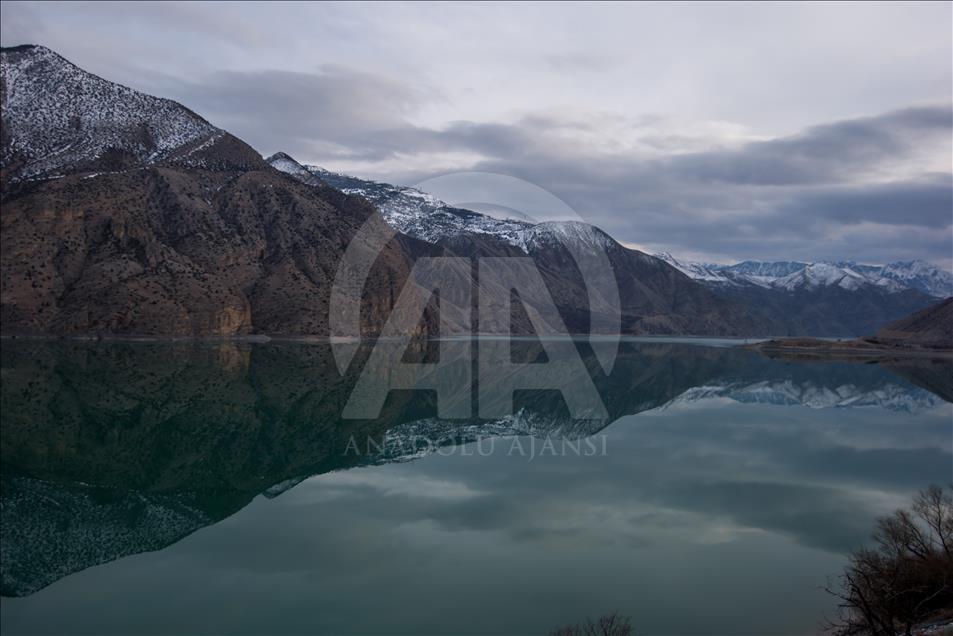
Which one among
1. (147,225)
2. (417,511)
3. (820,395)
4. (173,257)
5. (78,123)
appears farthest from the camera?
(78,123)

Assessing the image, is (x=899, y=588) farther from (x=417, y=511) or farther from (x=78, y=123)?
(x=78, y=123)

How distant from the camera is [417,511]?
83.1 feet

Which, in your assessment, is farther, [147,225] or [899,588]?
[147,225]

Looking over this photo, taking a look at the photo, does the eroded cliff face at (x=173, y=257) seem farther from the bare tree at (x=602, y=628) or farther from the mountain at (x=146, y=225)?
the bare tree at (x=602, y=628)

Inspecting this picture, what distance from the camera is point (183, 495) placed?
2634cm

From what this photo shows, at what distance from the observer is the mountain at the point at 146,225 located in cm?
10269

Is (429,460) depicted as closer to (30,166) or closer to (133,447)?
(133,447)

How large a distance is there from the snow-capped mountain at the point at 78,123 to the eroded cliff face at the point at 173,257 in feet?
23.4

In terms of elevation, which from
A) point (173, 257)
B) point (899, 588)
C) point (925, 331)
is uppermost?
point (173, 257)

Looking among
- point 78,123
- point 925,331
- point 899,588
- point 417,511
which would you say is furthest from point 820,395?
point 78,123

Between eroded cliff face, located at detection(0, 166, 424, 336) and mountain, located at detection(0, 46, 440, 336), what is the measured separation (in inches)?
9.4

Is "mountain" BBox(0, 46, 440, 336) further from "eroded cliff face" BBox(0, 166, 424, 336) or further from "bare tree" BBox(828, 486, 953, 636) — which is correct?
"bare tree" BBox(828, 486, 953, 636)

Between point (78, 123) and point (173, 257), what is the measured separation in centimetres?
4136

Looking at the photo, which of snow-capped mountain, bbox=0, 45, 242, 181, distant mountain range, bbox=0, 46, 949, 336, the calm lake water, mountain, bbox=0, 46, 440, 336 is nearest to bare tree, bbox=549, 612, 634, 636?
the calm lake water
